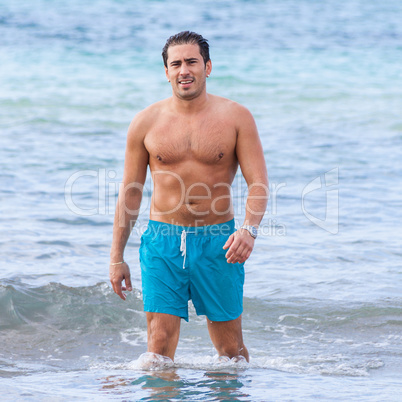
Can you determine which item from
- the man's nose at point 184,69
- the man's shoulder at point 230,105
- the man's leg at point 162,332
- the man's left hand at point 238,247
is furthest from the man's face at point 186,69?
the man's leg at point 162,332

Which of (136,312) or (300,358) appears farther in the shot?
(136,312)

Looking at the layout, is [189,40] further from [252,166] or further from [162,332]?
[162,332]

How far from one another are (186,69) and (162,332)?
1527mm

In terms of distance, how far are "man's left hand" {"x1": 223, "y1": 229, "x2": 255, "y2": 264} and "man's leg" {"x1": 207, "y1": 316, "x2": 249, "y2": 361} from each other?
686 mm

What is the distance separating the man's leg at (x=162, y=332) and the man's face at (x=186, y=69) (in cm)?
130

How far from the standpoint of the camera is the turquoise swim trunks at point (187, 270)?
411 cm

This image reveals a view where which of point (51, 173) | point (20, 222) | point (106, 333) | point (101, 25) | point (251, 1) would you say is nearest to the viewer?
point (106, 333)

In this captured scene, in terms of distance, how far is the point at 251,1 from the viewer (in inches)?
1455

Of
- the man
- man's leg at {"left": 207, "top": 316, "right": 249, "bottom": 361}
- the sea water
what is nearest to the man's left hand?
the man

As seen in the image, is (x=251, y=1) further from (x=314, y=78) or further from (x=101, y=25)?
(x=314, y=78)

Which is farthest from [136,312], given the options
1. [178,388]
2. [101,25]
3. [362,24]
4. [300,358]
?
[362,24]

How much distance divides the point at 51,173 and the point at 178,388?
7.21 m

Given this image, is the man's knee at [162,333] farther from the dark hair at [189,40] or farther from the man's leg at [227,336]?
the dark hair at [189,40]

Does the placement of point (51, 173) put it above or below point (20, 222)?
above
